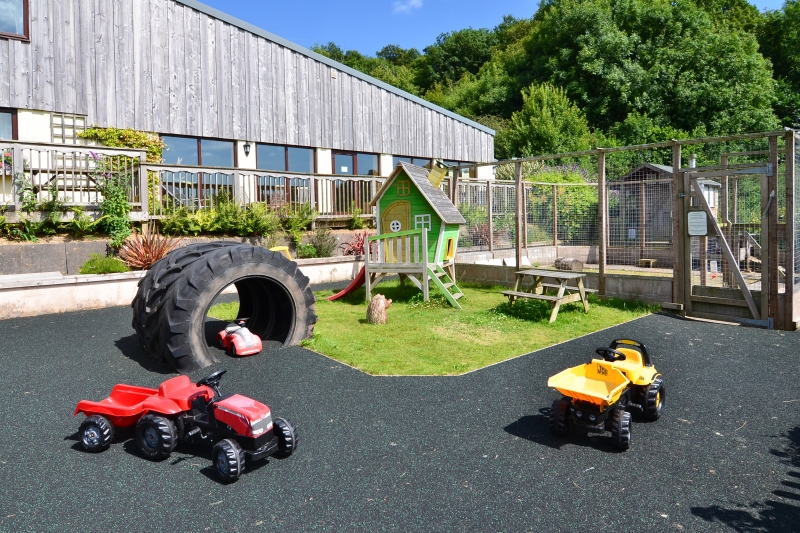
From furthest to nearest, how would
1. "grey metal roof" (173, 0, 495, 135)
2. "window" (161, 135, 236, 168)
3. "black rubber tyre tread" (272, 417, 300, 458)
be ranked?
"grey metal roof" (173, 0, 495, 135), "window" (161, 135, 236, 168), "black rubber tyre tread" (272, 417, 300, 458)

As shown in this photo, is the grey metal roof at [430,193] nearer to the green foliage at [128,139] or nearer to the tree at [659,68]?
the green foliage at [128,139]

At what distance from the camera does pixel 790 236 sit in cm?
767

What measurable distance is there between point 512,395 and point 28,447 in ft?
13.1

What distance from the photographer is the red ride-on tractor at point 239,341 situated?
654 centimetres

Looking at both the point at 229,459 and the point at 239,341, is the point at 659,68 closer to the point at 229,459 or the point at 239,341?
the point at 239,341

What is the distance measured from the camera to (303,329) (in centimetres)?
719

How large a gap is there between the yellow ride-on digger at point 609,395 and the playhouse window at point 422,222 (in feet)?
20.7

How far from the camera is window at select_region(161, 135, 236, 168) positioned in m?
16.1

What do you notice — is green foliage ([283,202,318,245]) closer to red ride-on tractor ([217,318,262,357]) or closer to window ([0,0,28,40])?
red ride-on tractor ([217,318,262,357])

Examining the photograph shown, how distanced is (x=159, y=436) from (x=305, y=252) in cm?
978

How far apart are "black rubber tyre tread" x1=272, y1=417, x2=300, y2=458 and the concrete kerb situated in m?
6.81

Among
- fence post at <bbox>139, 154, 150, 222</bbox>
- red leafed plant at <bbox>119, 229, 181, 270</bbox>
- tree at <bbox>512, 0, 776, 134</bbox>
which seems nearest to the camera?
red leafed plant at <bbox>119, 229, 181, 270</bbox>

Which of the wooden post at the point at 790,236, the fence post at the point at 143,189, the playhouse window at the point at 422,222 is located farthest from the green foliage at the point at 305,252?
the wooden post at the point at 790,236

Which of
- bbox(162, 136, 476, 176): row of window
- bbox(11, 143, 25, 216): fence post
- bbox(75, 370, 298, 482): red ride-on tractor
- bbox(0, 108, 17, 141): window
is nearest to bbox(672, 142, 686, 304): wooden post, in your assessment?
bbox(75, 370, 298, 482): red ride-on tractor
